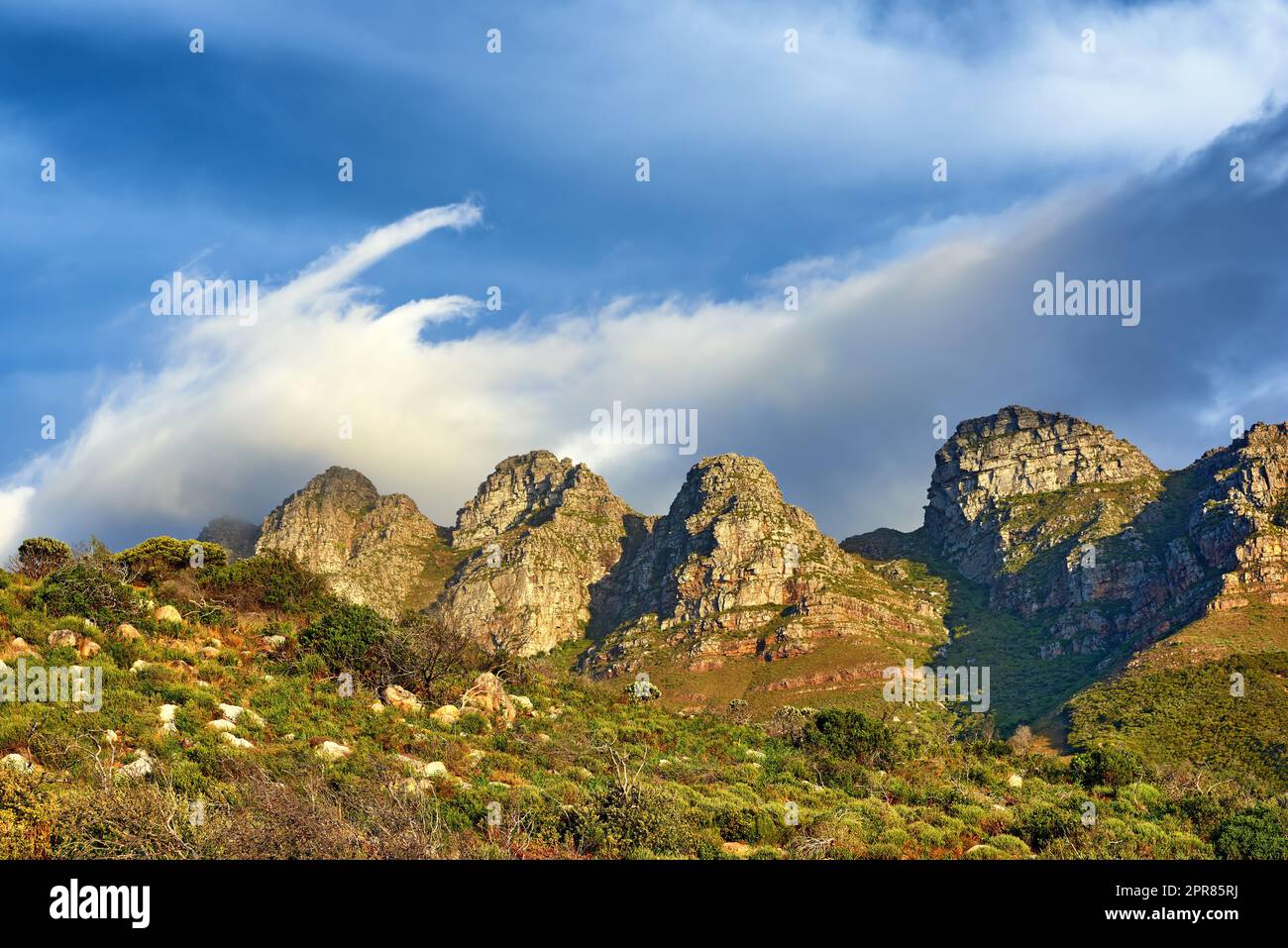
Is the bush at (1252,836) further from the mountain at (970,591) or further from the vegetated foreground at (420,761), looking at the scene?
the mountain at (970,591)

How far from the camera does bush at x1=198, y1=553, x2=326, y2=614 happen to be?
100 ft

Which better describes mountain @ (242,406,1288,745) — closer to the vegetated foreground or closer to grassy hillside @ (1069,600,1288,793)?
grassy hillside @ (1069,600,1288,793)

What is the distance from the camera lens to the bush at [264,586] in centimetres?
3061

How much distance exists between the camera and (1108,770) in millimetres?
28312

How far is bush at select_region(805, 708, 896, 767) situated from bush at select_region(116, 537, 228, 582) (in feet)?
74.2

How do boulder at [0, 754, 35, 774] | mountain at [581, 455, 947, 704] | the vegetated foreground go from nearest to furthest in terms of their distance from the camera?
the vegetated foreground → boulder at [0, 754, 35, 774] → mountain at [581, 455, 947, 704]

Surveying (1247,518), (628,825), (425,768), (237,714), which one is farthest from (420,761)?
(1247,518)

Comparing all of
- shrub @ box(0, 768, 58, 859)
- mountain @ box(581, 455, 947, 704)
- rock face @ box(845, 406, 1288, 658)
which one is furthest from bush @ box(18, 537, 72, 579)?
rock face @ box(845, 406, 1288, 658)

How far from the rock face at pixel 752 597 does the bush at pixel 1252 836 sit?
123 m

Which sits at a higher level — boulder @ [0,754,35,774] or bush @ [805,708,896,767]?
boulder @ [0,754,35,774]

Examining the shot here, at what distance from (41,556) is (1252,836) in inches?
1397

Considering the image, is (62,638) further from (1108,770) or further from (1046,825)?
(1108,770)

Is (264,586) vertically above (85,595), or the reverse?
(264,586)
